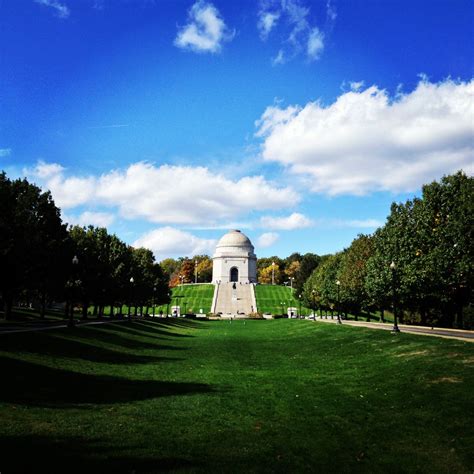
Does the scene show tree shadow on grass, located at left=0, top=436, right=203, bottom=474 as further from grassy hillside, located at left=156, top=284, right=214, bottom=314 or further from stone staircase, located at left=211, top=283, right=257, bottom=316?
stone staircase, located at left=211, top=283, right=257, bottom=316

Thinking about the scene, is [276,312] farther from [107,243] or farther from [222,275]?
[107,243]

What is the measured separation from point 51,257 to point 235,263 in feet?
383

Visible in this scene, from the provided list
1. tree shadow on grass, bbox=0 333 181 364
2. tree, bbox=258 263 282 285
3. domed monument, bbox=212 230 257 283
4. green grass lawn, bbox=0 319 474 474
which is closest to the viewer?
green grass lawn, bbox=0 319 474 474

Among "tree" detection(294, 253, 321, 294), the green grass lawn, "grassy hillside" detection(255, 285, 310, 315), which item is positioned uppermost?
"tree" detection(294, 253, 321, 294)

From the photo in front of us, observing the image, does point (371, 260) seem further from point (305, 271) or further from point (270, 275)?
point (270, 275)

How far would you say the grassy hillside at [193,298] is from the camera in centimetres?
11655

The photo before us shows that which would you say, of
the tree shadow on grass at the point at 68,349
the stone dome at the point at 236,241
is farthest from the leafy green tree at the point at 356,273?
the stone dome at the point at 236,241

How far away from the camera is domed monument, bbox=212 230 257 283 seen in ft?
516

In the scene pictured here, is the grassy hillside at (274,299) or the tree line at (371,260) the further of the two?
the grassy hillside at (274,299)

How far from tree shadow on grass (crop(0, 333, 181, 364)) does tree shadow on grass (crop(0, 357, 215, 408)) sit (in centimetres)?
352

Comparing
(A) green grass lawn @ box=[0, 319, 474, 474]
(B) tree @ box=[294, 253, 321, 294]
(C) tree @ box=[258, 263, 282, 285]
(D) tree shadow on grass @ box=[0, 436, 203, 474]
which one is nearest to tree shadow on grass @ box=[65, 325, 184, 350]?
(A) green grass lawn @ box=[0, 319, 474, 474]

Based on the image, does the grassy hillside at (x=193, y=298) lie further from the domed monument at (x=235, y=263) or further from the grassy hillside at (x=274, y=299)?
the grassy hillside at (x=274, y=299)

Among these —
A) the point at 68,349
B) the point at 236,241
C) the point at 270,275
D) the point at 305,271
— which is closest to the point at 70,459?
the point at 68,349

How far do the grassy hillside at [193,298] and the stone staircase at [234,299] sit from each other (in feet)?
6.19
